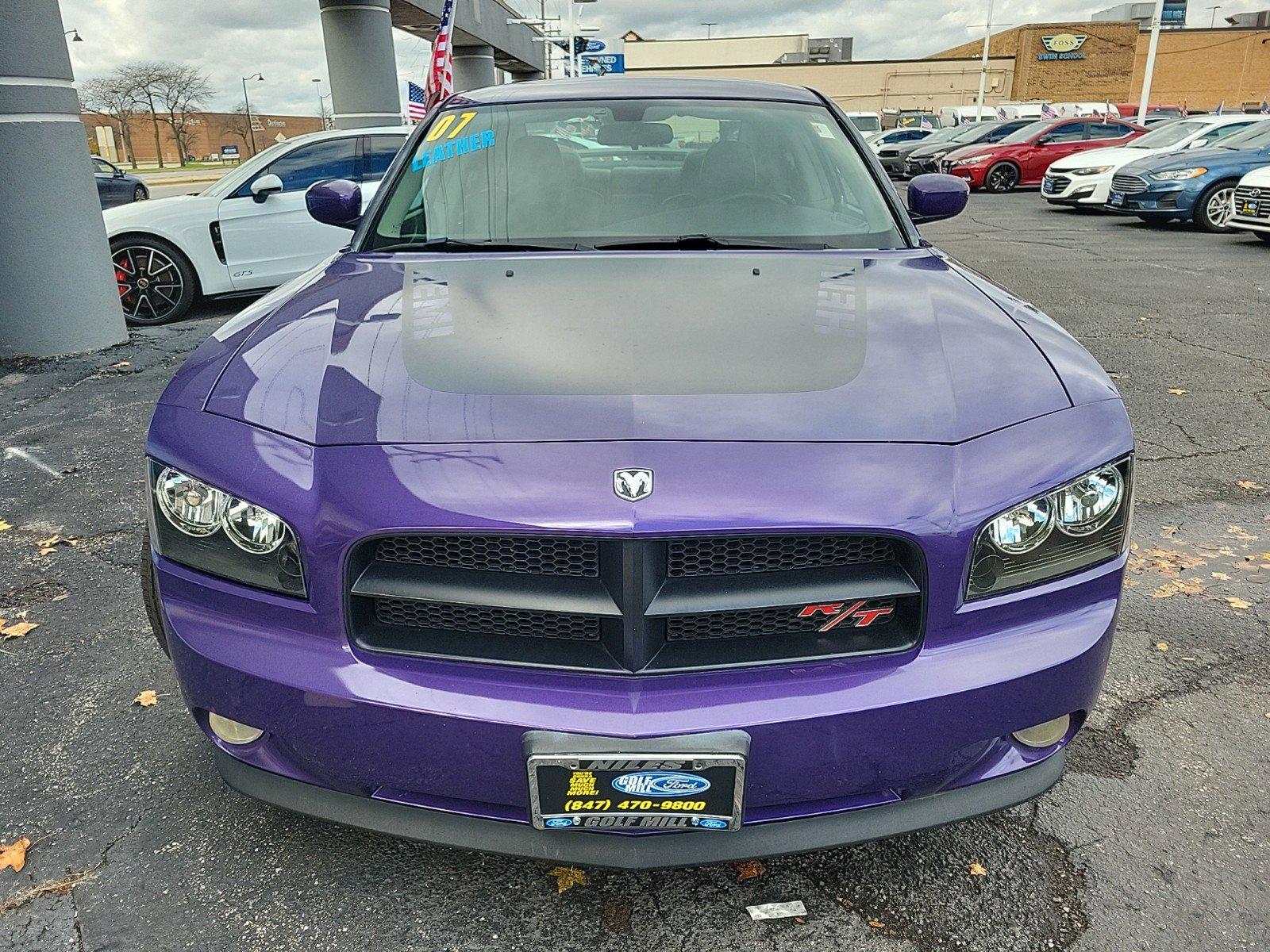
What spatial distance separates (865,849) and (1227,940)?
2.18 ft

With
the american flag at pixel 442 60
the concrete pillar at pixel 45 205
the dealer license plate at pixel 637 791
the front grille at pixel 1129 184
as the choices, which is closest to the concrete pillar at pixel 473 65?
the american flag at pixel 442 60

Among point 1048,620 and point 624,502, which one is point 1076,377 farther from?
point 624,502

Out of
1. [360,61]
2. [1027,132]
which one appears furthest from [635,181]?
[1027,132]

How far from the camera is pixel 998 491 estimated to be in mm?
1646

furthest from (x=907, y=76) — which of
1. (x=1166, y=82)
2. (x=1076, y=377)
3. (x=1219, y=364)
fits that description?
(x=1076, y=377)

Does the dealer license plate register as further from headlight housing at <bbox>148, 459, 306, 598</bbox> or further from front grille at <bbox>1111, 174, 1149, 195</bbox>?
front grille at <bbox>1111, 174, 1149, 195</bbox>

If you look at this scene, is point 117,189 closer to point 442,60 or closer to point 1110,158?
point 442,60

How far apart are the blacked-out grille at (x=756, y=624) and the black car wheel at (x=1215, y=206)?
13.5m

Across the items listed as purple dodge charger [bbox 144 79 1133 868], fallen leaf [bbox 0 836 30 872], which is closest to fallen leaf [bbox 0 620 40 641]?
fallen leaf [bbox 0 836 30 872]

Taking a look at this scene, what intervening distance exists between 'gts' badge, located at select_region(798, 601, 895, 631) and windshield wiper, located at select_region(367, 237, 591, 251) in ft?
4.55

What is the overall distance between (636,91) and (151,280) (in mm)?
5700

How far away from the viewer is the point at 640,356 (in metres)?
1.91

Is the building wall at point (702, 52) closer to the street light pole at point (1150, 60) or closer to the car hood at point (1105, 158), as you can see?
the street light pole at point (1150, 60)

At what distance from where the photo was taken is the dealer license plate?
4.98ft
